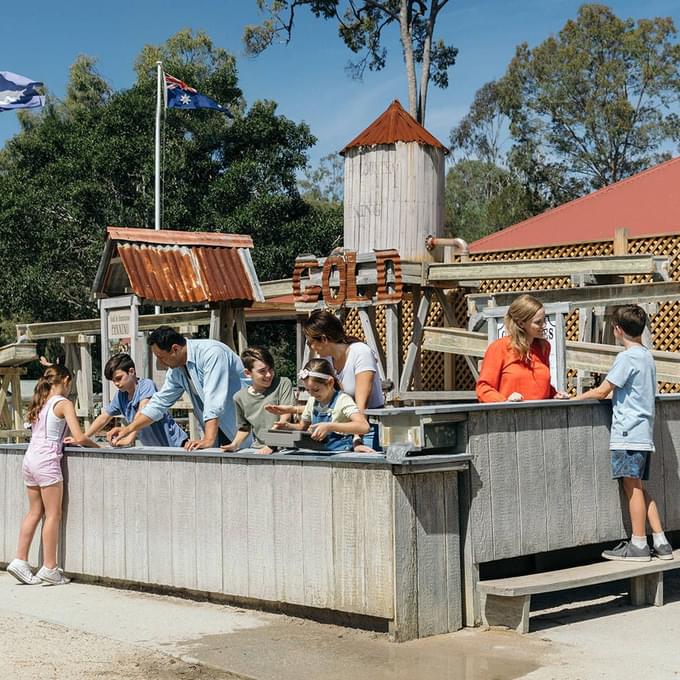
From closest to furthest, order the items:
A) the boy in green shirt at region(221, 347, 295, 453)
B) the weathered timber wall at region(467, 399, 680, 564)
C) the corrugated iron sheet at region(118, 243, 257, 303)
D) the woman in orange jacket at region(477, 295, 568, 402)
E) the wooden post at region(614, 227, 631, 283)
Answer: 1. the weathered timber wall at region(467, 399, 680, 564)
2. the woman in orange jacket at region(477, 295, 568, 402)
3. the boy in green shirt at region(221, 347, 295, 453)
4. the corrugated iron sheet at region(118, 243, 257, 303)
5. the wooden post at region(614, 227, 631, 283)

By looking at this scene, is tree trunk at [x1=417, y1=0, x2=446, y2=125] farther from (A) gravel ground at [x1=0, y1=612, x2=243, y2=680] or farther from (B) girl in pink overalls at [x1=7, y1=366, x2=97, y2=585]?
(A) gravel ground at [x1=0, y1=612, x2=243, y2=680]

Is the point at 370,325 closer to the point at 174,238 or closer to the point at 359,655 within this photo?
the point at 174,238

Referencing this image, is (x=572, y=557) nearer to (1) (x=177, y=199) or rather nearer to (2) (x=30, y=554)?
(2) (x=30, y=554)

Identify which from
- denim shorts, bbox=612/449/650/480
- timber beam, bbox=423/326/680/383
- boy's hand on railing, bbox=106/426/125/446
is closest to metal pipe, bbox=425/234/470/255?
timber beam, bbox=423/326/680/383

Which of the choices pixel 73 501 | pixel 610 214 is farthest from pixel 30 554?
pixel 610 214

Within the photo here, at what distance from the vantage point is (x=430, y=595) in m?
5.69

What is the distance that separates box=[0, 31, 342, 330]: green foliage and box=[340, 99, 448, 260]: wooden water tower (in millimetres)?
15143

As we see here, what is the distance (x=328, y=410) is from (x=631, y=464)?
1726mm

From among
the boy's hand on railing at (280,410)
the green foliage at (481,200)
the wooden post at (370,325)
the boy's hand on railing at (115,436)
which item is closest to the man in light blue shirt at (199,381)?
the boy's hand on railing at (115,436)

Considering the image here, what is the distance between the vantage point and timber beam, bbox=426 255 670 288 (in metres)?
11.6

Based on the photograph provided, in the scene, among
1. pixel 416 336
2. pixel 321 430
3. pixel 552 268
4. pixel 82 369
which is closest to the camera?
pixel 321 430

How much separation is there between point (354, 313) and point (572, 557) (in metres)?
11.7

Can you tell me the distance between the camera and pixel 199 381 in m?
7.54

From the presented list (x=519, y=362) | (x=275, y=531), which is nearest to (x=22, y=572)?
(x=275, y=531)
